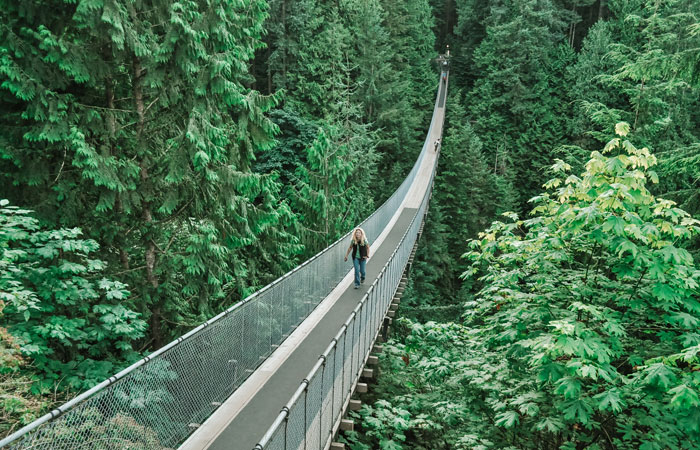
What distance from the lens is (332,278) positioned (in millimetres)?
9094

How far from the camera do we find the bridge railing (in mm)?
3762

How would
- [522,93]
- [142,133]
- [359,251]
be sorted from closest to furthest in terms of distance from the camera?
1. [142,133]
2. [359,251]
3. [522,93]

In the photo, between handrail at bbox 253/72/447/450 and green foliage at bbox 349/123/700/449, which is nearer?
handrail at bbox 253/72/447/450

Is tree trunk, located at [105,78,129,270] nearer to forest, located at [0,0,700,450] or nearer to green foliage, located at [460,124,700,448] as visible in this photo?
forest, located at [0,0,700,450]

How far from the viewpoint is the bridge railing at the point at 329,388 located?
376 centimetres

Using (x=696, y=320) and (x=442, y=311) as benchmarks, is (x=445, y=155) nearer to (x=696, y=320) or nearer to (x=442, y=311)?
(x=442, y=311)

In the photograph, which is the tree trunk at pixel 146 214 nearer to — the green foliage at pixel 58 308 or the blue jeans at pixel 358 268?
the green foliage at pixel 58 308

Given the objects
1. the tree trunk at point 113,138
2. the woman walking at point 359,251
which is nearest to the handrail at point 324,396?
the woman walking at point 359,251

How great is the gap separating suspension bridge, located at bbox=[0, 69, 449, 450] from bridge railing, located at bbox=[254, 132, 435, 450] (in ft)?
0.04

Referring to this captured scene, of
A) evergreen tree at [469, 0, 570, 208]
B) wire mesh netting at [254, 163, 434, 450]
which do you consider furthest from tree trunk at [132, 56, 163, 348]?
evergreen tree at [469, 0, 570, 208]

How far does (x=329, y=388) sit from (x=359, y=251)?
3.61 meters

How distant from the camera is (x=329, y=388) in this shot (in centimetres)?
511

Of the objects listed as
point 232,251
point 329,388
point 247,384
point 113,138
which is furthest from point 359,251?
point 113,138

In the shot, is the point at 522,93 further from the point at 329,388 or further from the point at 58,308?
the point at 58,308
